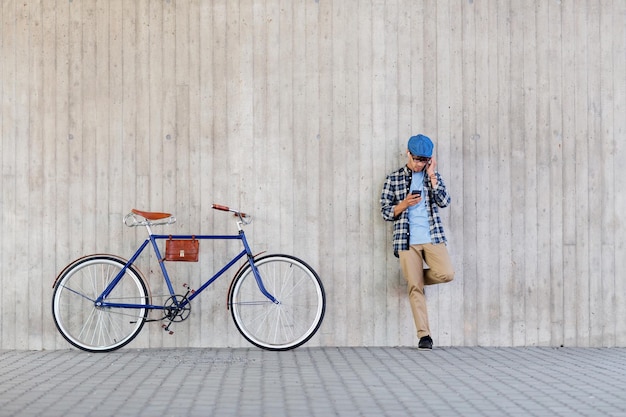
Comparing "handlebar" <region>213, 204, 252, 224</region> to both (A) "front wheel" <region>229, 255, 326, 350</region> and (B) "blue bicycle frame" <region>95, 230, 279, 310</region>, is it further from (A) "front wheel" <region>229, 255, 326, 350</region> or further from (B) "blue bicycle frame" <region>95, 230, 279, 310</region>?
(A) "front wheel" <region>229, 255, 326, 350</region>

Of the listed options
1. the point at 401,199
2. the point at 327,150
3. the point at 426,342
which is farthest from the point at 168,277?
the point at 426,342

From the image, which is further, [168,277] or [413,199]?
[168,277]

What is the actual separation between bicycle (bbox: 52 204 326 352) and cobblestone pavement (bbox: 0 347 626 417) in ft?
0.72

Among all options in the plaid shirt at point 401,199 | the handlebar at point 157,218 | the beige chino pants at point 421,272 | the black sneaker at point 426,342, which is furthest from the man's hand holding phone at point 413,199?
the handlebar at point 157,218

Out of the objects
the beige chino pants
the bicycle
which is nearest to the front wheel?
the bicycle

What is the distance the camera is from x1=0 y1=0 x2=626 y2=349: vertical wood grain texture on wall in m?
8.45

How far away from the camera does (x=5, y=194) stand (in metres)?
8.45

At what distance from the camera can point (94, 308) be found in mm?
8328

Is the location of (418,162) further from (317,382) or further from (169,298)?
(317,382)

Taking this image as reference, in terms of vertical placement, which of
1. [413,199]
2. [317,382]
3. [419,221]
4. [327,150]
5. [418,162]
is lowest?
[317,382]

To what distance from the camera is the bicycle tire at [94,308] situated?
8148mm

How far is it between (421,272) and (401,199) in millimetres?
581

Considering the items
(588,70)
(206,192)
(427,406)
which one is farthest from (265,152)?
(427,406)

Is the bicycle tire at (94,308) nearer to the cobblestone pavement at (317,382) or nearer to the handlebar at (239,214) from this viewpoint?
the cobblestone pavement at (317,382)
